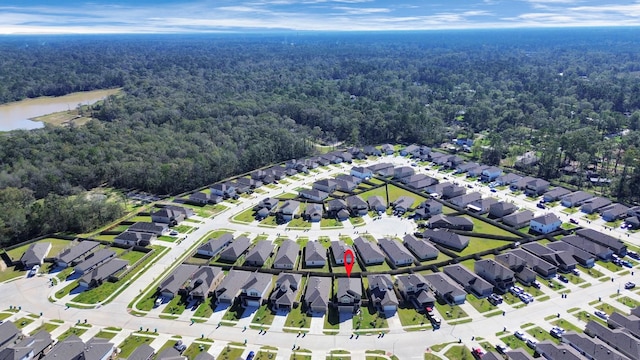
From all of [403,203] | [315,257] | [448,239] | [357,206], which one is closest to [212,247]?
[315,257]

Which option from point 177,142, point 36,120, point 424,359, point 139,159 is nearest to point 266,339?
point 424,359

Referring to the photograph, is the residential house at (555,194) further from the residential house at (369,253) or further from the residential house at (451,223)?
the residential house at (369,253)

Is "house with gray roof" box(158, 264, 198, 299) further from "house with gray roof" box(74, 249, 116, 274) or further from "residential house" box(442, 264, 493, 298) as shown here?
"residential house" box(442, 264, 493, 298)

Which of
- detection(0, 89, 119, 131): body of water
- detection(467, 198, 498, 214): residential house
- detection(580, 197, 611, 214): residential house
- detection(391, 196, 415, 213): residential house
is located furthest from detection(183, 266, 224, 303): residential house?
detection(0, 89, 119, 131): body of water

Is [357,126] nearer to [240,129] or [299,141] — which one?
[299,141]

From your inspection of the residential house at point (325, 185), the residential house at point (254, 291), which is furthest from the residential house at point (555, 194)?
the residential house at point (254, 291)

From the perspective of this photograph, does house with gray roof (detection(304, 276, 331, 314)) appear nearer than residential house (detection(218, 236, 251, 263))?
Yes
